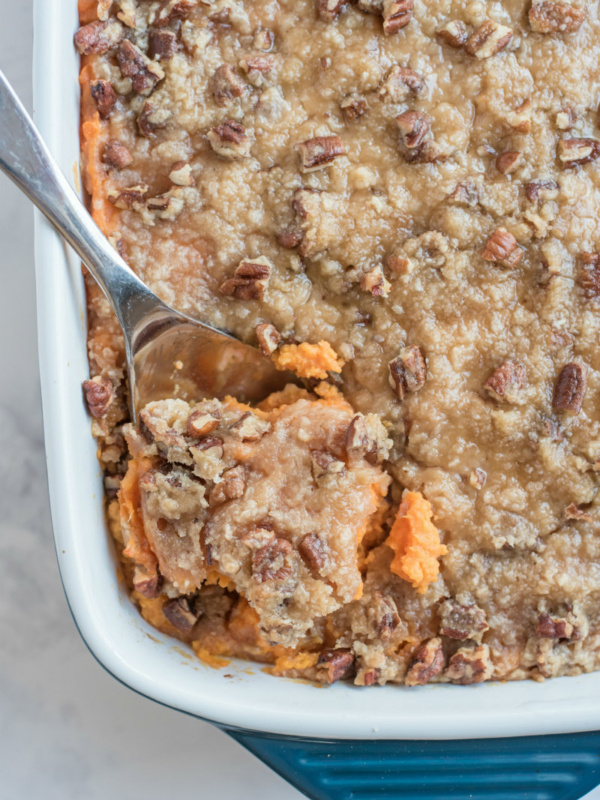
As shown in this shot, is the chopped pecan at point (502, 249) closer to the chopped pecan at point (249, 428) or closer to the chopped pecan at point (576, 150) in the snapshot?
the chopped pecan at point (576, 150)

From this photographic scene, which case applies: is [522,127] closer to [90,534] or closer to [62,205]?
[62,205]

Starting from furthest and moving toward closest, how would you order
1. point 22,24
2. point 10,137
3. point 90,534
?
1. point 22,24
2. point 90,534
3. point 10,137

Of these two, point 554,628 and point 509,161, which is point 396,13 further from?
point 554,628

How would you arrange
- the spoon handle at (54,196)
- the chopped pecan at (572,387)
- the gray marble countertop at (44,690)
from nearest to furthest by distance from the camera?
1. the spoon handle at (54,196)
2. the chopped pecan at (572,387)
3. the gray marble countertop at (44,690)

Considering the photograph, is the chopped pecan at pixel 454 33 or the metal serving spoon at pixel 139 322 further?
the chopped pecan at pixel 454 33

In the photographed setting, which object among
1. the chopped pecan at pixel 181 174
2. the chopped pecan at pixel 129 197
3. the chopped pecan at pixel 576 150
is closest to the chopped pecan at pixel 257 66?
the chopped pecan at pixel 181 174

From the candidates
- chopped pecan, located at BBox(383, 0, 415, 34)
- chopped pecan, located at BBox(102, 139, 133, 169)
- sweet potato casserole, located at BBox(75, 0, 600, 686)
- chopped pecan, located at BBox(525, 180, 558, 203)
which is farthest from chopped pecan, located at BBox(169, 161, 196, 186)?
chopped pecan, located at BBox(525, 180, 558, 203)

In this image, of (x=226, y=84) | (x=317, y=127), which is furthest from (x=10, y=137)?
(x=317, y=127)
